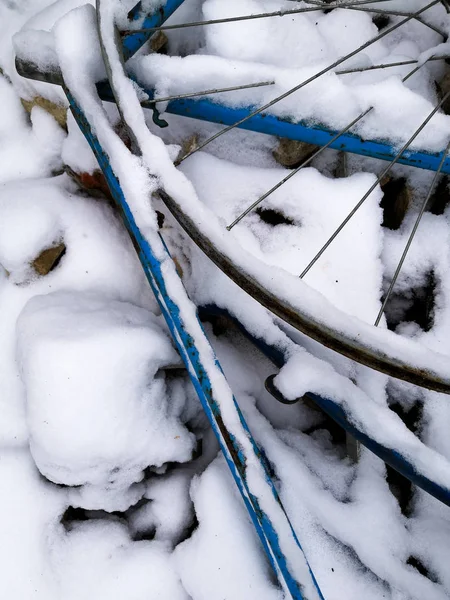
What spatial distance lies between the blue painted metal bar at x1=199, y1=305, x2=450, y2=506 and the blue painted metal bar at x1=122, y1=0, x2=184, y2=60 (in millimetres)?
616

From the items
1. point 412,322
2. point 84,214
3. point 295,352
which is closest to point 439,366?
point 295,352

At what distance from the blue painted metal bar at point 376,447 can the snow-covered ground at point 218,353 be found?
21 millimetres

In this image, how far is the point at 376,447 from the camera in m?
0.99

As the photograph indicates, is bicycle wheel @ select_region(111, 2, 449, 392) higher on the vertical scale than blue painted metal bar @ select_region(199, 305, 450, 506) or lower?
higher

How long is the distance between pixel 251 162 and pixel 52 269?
58cm

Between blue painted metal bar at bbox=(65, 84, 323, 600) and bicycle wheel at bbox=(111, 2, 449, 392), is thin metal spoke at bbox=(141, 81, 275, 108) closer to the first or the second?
bicycle wheel at bbox=(111, 2, 449, 392)

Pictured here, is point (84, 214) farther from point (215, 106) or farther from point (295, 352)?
point (295, 352)

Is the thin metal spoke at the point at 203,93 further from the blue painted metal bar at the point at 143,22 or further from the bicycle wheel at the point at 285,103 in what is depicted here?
the blue painted metal bar at the point at 143,22

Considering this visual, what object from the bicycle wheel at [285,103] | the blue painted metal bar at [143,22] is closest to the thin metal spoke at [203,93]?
the bicycle wheel at [285,103]

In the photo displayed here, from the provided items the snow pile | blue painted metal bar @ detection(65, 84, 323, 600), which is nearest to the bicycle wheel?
blue painted metal bar @ detection(65, 84, 323, 600)

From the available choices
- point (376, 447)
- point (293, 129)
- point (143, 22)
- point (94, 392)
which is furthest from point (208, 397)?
point (143, 22)

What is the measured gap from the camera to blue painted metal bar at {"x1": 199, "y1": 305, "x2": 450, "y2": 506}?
3.15 feet

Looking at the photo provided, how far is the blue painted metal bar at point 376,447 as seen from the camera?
0.96m

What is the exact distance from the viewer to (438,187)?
1263mm
